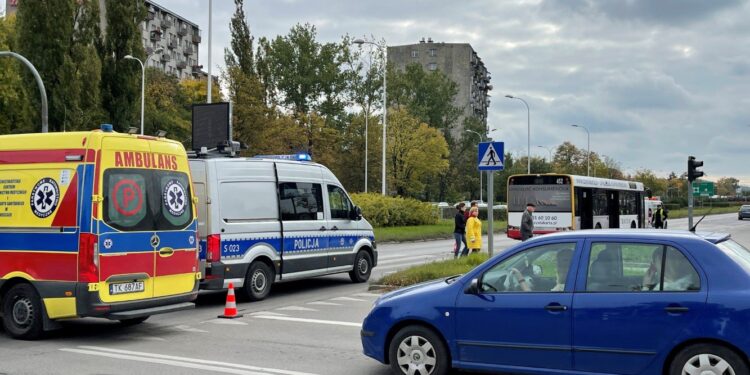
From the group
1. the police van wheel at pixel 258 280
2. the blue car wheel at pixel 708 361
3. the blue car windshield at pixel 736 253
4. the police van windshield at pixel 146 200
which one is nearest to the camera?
the blue car wheel at pixel 708 361

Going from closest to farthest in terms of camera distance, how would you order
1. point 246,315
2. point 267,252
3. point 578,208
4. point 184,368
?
point 184,368
point 246,315
point 267,252
point 578,208

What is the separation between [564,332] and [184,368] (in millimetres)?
3886

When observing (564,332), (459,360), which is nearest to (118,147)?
(459,360)

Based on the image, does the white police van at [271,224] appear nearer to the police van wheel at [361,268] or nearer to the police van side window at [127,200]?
the police van wheel at [361,268]

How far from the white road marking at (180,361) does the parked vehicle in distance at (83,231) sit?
51cm

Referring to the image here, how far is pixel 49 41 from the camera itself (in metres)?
32.8

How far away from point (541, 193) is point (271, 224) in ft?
49.4

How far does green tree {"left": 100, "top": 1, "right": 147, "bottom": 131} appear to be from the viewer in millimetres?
38000

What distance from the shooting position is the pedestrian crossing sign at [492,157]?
13.9m

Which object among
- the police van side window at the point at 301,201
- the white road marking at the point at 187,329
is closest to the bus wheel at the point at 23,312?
the white road marking at the point at 187,329

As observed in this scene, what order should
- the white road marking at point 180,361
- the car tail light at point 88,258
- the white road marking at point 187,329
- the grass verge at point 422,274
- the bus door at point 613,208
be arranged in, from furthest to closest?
1. the bus door at point 613,208
2. the grass verge at point 422,274
3. the white road marking at point 187,329
4. the car tail light at point 88,258
5. the white road marking at point 180,361

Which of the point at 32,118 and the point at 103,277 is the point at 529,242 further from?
the point at 32,118

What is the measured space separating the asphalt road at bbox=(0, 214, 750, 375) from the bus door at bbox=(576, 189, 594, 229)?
51.0 feet

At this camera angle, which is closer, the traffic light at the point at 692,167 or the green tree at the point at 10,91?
the traffic light at the point at 692,167
